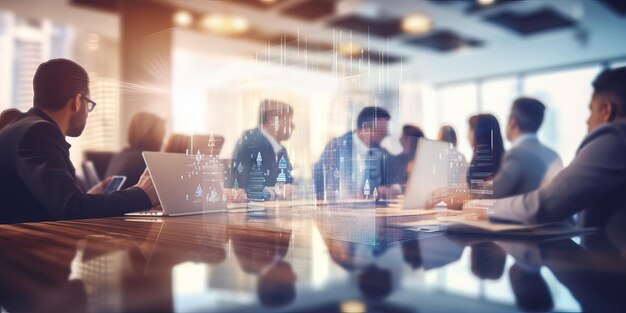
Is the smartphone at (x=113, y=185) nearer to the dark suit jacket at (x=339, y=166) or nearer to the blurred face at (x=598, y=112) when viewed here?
the dark suit jacket at (x=339, y=166)

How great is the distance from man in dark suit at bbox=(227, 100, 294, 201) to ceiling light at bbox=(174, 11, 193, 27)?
356 cm

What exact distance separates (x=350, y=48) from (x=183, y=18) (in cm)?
397

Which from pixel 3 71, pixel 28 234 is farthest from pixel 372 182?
pixel 3 71

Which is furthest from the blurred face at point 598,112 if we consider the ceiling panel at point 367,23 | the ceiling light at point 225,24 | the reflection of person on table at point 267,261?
the ceiling light at point 225,24

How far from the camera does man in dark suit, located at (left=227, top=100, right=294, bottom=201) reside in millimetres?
1023

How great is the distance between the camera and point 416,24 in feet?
15.9

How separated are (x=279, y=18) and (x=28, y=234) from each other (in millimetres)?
3946

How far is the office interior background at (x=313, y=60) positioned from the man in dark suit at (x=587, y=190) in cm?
21

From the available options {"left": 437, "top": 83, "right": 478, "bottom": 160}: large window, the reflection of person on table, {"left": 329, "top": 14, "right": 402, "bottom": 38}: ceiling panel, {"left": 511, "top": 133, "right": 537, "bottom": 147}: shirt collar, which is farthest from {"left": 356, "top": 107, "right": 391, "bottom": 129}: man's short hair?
{"left": 437, "top": 83, "right": 478, "bottom": 160}: large window

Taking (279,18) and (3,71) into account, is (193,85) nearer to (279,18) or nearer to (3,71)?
(3,71)

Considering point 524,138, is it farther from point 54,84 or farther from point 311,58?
point 54,84

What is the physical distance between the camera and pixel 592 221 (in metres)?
1.23

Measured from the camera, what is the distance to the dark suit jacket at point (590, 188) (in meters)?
1.12

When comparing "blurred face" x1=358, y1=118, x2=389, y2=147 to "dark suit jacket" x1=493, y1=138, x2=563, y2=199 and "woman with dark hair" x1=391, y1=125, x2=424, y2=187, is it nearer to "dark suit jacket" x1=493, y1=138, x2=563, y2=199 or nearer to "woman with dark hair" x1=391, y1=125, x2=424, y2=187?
"woman with dark hair" x1=391, y1=125, x2=424, y2=187
